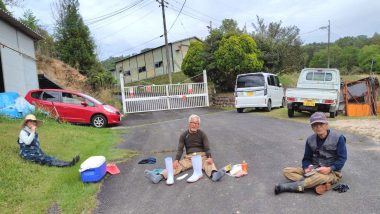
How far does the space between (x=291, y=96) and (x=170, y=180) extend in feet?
34.3

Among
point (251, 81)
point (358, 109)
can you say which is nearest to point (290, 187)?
point (358, 109)

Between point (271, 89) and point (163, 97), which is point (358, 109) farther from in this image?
point (163, 97)

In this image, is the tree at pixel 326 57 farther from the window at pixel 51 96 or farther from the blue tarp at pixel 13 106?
the blue tarp at pixel 13 106

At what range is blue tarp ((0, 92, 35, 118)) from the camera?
45.3ft

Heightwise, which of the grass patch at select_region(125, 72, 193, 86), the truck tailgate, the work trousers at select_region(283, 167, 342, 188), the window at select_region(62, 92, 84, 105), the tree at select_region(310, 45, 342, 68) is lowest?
the work trousers at select_region(283, 167, 342, 188)

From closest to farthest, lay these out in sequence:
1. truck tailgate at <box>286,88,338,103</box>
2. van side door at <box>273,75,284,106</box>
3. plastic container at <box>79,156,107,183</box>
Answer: plastic container at <box>79,156,107,183</box>, truck tailgate at <box>286,88,338,103</box>, van side door at <box>273,75,284,106</box>

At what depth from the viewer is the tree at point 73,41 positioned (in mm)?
30062

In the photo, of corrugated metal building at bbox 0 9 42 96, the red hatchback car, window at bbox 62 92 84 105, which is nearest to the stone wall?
the red hatchback car

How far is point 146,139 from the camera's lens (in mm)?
12023

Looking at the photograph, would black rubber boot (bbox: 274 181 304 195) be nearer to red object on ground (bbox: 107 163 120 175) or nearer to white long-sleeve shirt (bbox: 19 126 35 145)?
red object on ground (bbox: 107 163 120 175)

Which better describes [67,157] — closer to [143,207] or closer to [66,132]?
[66,132]

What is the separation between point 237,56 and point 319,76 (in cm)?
803

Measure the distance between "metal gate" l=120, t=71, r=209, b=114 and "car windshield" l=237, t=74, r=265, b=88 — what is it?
552 centimetres

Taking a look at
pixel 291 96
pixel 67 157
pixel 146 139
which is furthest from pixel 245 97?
pixel 67 157
